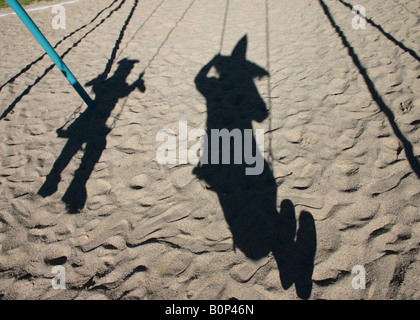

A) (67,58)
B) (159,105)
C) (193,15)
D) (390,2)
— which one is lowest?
(159,105)

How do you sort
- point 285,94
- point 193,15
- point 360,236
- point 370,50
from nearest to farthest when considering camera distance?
point 360,236 → point 285,94 → point 370,50 → point 193,15

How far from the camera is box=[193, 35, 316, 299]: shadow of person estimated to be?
7.07ft

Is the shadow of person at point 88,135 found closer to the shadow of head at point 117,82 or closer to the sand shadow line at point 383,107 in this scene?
the shadow of head at point 117,82

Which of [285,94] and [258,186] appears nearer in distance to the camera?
[258,186]

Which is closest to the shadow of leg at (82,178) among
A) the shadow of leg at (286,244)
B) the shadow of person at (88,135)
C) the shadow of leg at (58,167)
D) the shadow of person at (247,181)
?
the shadow of person at (88,135)

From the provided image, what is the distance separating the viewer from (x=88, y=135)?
362 centimetres

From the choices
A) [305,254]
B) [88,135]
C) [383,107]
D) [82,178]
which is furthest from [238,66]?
[305,254]

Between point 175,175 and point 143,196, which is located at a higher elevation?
point 175,175

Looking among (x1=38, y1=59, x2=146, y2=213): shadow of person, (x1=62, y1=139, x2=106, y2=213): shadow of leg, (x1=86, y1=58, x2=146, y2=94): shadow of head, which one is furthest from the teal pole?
(x1=62, y1=139, x2=106, y2=213): shadow of leg

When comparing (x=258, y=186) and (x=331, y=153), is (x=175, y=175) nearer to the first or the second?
(x=258, y=186)

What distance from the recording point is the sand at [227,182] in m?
2.08

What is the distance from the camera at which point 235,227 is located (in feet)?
7.83

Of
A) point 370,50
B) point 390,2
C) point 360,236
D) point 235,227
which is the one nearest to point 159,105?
point 235,227

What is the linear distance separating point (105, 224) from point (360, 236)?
99.4 inches
